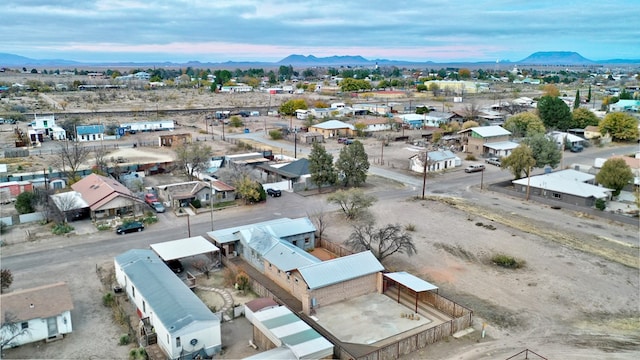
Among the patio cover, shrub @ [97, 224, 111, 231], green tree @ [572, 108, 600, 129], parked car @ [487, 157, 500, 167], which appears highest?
green tree @ [572, 108, 600, 129]

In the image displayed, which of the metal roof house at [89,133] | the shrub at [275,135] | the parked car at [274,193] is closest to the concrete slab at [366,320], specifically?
the parked car at [274,193]

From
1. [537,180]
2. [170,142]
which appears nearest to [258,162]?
[170,142]

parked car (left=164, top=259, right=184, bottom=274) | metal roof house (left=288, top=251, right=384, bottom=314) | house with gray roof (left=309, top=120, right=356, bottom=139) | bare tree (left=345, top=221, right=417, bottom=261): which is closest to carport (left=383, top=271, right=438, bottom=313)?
metal roof house (left=288, top=251, right=384, bottom=314)

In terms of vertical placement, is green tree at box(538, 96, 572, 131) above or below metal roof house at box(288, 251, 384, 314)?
above

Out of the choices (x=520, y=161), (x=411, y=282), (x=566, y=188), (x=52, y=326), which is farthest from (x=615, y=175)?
(x=52, y=326)

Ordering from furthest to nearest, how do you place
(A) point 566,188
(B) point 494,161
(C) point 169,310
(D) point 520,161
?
(B) point 494,161, (D) point 520,161, (A) point 566,188, (C) point 169,310

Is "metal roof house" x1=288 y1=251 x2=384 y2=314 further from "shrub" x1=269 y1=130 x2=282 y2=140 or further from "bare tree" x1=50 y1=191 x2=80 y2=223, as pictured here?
"shrub" x1=269 y1=130 x2=282 y2=140

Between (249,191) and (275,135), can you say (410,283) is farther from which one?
(275,135)
